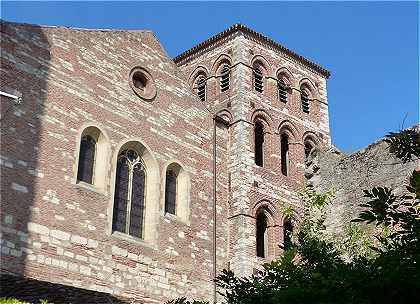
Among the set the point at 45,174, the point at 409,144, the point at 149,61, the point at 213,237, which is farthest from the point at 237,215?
the point at 409,144

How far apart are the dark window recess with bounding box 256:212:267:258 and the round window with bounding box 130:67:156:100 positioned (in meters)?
5.29

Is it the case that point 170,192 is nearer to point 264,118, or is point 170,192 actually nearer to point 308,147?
point 264,118

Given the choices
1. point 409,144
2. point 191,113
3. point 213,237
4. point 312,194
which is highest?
point 191,113

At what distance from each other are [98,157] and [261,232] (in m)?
6.67

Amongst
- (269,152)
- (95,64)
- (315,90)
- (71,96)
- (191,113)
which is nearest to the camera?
(71,96)

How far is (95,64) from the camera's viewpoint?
1584 cm

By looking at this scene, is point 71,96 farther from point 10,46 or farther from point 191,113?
point 191,113

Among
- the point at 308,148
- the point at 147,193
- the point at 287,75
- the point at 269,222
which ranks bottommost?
the point at 147,193

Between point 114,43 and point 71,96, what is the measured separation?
2873mm

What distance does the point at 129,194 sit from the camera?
15352 millimetres

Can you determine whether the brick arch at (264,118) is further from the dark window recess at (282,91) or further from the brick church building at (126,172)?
the dark window recess at (282,91)

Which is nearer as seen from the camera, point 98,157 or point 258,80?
point 98,157

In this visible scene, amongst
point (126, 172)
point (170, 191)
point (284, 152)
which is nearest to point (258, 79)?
point (284, 152)

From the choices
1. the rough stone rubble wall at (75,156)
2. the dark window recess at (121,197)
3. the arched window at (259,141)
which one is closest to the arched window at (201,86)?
the arched window at (259,141)
